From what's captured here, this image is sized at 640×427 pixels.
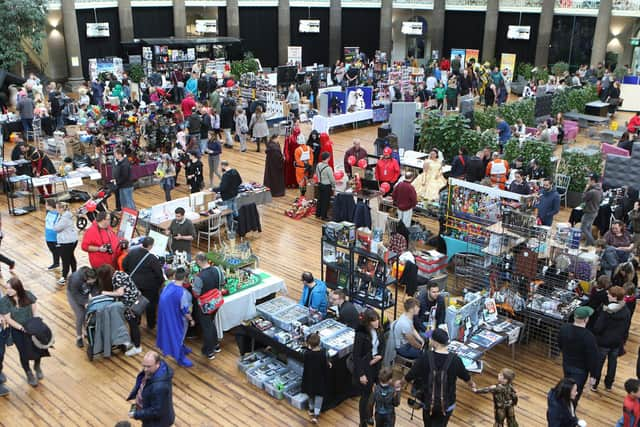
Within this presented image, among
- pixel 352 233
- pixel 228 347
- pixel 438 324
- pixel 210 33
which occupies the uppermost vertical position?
pixel 210 33

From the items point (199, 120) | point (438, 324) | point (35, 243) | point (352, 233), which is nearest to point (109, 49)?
point (199, 120)

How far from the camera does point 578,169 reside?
1313cm

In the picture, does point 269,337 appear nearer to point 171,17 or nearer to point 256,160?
point 256,160

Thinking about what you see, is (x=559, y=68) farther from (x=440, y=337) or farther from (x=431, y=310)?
(x=440, y=337)

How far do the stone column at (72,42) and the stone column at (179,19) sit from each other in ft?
13.1

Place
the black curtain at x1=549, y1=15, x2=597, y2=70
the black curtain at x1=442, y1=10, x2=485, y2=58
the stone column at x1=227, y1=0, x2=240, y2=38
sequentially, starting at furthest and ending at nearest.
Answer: the black curtain at x1=442, y1=10, x2=485, y2=58 → the stone column at x1=227, y1=0, x2=240, y2=38 → the black curtain at x1=549, y1=15, x2=597, y2=70

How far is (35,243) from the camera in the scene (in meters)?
11.4

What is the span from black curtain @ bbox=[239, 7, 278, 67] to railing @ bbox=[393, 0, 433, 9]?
5789 millimetres

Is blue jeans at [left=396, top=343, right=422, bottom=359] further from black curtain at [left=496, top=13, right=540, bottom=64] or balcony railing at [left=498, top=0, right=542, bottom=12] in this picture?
balcony railing at [left=498, top=0, right=542, bottom=12]

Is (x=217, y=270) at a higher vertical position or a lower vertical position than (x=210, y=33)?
lower

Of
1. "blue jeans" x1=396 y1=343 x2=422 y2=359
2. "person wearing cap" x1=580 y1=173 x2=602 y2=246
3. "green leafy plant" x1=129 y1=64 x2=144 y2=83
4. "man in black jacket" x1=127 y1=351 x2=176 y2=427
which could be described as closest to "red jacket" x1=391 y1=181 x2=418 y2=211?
"person wearing cap" x1=580 y1=173 x2=602 y2=246

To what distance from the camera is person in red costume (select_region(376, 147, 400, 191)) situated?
12.2m

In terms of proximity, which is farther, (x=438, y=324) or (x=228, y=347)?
(x=228, y=347)

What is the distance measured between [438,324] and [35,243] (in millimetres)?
7364
